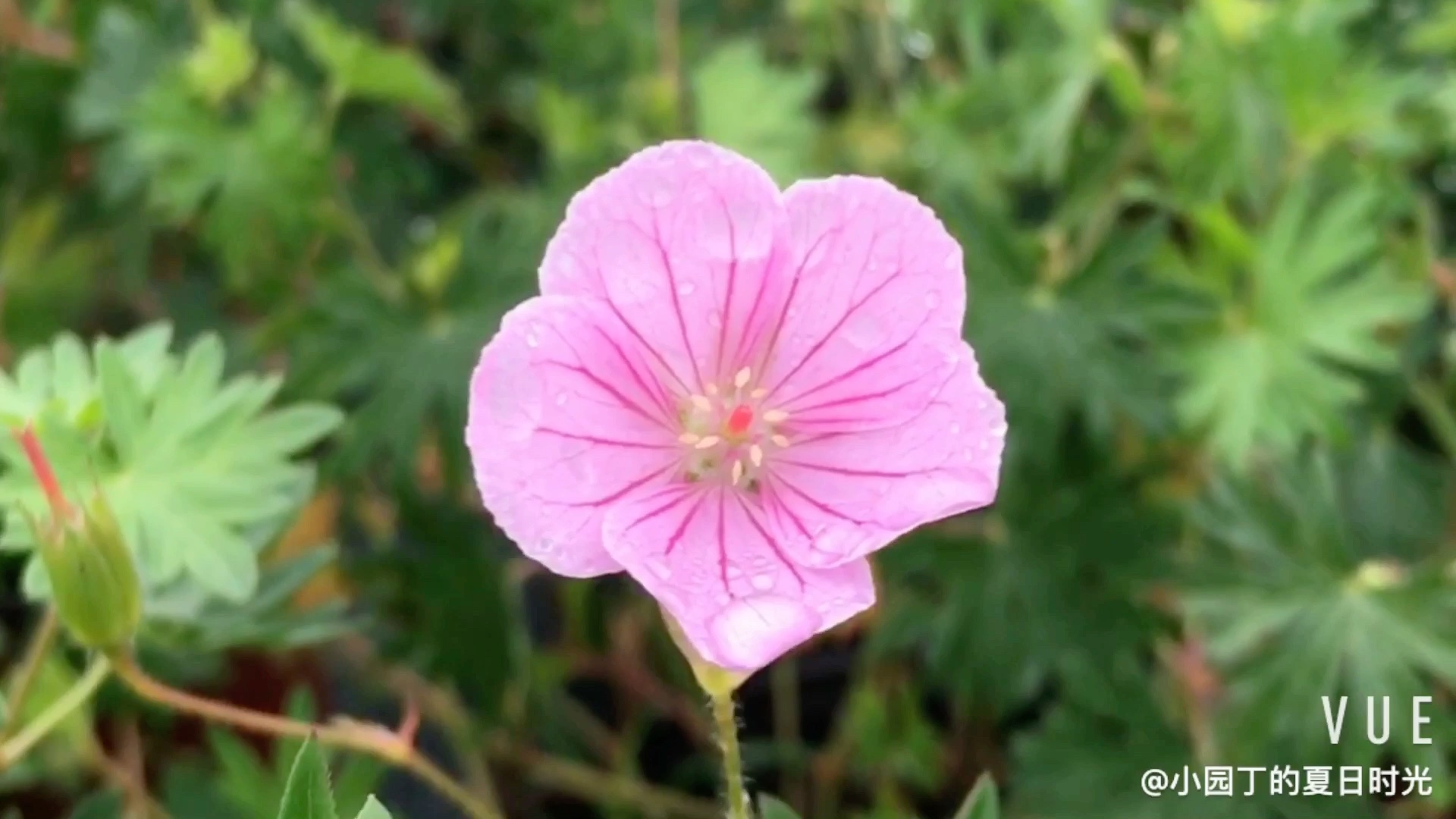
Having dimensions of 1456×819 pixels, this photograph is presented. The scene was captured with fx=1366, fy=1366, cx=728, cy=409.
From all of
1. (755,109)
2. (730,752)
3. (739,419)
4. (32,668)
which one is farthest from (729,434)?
(755,109)

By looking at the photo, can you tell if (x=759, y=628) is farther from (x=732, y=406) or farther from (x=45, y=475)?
(x=45, y=475)

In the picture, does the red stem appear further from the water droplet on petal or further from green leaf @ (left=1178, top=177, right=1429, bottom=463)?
green leaf @ (left=1178, top=177, right=1429, bottom=463)

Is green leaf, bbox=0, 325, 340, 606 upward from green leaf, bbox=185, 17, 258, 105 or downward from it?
downward

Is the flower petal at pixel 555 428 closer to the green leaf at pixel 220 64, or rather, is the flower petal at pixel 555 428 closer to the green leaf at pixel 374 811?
the green leaf at pixel 374 811

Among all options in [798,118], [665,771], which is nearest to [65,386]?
[798,118]


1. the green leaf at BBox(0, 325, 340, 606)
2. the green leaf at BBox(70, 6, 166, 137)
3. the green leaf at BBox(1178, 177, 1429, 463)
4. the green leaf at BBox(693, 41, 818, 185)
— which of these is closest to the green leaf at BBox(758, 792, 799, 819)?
the green leaf at BBox(0, 325, 340, 606)

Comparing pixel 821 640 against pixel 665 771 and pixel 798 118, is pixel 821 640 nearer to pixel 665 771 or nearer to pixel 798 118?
pixel 665 771
